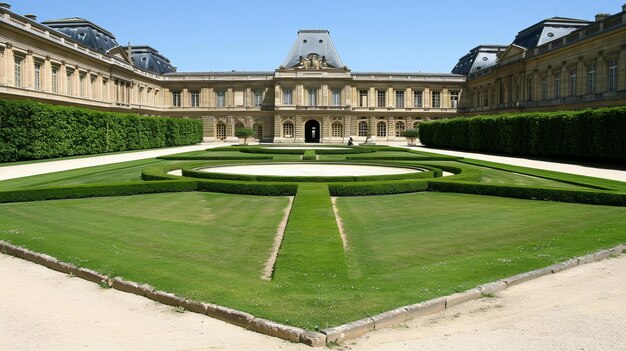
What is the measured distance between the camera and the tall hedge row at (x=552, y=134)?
90.1ft

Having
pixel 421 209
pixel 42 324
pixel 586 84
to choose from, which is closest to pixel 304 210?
pixel 421 209

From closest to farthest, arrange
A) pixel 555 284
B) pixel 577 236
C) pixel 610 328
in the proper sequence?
pixel 610 328 → pixel 555 284 → pixel 577 236

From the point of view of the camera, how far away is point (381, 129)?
250ft

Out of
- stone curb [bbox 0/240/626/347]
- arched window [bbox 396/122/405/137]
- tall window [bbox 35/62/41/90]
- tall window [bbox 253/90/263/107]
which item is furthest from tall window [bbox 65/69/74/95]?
stone curb [bbox 0/240/626/347]

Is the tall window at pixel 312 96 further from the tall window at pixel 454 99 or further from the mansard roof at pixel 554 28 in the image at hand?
the mansard roof at pixel 554 28

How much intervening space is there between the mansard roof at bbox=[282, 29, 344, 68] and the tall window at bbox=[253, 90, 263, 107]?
522cm

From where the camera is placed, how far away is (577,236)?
9641mm

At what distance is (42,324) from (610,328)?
6.12 m

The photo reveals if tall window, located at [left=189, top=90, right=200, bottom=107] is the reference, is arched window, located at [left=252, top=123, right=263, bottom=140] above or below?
below

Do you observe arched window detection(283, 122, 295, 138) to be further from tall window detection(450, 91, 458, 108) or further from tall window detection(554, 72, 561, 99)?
tall window detection(554, 72, 561, 99)

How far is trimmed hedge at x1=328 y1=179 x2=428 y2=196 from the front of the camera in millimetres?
15672

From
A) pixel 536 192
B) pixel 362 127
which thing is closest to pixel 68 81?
pixel 362 127

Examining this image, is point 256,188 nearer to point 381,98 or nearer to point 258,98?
point 258,98

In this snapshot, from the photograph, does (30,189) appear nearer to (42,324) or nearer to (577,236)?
(42,324)
